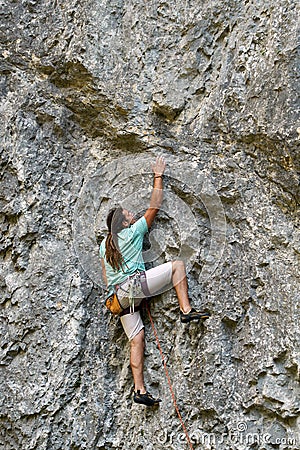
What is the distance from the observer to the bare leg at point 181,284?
4680 mm

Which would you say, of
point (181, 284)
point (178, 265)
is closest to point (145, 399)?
point (181, 284)

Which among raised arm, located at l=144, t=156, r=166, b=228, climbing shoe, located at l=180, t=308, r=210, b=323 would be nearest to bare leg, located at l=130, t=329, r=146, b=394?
climbing shoe, located at l=180, t=308, r=210, b=323

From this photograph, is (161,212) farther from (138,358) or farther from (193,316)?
(138,358)

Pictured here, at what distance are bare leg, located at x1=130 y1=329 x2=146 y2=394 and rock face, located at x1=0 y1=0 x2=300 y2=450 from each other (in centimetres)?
7

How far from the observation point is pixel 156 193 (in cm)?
496

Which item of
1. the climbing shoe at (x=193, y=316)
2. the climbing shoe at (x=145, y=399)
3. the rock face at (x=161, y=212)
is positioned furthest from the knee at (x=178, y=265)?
the climbing shoe at (x=145, y=399)

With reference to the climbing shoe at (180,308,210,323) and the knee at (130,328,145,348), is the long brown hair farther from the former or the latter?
the climbing shoe at (180,308,210,323)

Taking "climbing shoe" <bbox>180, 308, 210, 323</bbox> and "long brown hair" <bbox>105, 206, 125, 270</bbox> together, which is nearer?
"climbing shoe" <bbox>180, 308, 210, 323</bbox>

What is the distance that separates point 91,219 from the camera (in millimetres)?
5383

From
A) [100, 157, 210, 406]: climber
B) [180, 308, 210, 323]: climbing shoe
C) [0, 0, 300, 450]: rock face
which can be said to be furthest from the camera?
[100, 157, 210, 406]: climber

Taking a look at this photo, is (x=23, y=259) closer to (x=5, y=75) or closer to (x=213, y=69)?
(x=5, y=75)

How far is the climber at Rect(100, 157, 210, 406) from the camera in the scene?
4.79 m

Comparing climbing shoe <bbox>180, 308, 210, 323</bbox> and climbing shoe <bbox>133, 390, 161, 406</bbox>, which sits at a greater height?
climbing shoe <bbox>180, 308, 210, 323</bbox>

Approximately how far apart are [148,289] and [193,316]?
47 cm
